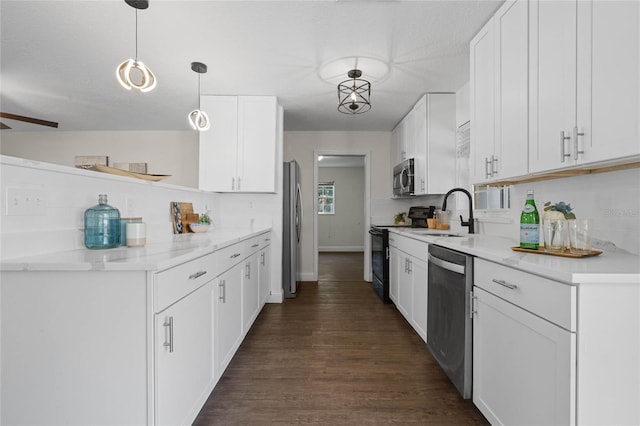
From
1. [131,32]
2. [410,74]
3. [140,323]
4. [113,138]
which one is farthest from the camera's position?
[113,138]

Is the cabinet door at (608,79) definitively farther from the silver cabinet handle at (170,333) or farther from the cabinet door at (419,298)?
the silver cabinet handle at (170,333)

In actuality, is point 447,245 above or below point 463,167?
below

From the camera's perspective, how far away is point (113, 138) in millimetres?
5602

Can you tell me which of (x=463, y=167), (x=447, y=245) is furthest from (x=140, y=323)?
(x=463, y=167)

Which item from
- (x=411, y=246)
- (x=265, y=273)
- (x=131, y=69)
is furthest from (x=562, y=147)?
(x=265, y=273)

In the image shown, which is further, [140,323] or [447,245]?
[447,245]

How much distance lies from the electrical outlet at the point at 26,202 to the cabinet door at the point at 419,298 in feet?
7.76

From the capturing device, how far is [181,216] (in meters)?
2.71

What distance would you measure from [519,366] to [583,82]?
1235mm

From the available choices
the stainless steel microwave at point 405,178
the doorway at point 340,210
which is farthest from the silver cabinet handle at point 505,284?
the doorway at point 340,210

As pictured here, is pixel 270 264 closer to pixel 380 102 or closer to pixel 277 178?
pixel 277 178

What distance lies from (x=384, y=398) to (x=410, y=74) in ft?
9.10

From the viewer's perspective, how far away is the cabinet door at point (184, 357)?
1.18 meters

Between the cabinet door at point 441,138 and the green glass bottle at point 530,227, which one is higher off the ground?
the cabinet door at point 441,138
